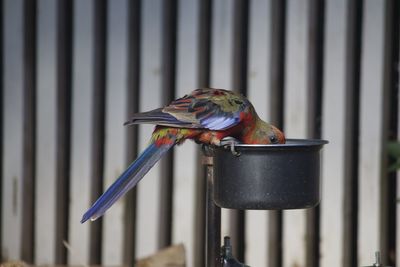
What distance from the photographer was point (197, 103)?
3.43 m

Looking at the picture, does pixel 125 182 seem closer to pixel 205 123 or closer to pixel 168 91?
pixel 205 123

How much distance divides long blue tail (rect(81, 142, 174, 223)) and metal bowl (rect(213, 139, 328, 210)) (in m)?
0.52

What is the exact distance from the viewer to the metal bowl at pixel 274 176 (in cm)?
272

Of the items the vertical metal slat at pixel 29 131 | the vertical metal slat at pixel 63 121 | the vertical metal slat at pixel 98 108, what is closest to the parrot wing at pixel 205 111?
the vertical metal slat at pixel 98 108

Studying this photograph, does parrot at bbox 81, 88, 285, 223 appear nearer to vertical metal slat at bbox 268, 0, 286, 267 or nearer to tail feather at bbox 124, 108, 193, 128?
tail feather at bbox 124, 108, 193, 128

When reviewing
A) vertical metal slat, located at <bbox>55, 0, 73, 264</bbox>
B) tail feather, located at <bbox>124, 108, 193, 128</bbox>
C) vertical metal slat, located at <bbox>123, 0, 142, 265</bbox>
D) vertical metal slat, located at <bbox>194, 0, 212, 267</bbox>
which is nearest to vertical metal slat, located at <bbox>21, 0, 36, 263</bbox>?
vertical metal slat, located at <bbox>55, 0, 73, 264</bbox>

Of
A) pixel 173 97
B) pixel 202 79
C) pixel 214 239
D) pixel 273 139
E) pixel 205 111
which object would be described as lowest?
pixel 214 239

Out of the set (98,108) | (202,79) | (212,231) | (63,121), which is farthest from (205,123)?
(63,121)

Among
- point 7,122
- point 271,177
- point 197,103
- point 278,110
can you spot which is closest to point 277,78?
point 278,110

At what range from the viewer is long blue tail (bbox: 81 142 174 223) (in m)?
3.08

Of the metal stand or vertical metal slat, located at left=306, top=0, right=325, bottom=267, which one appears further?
vertical metal slat, located at left=306, top=0, right=325, bottom=267

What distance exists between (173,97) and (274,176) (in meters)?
2.00

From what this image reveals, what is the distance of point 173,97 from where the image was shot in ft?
15.3

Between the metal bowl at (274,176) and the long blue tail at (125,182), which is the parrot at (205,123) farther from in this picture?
the metal bowl at (274,176)
